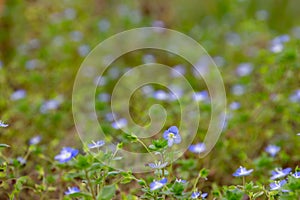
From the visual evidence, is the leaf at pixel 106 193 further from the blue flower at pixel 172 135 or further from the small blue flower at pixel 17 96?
the small blue flower at pixel 17 96

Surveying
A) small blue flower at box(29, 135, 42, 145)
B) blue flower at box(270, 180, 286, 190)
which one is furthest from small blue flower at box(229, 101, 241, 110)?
blue flower at box(270, 180, 286, 190)

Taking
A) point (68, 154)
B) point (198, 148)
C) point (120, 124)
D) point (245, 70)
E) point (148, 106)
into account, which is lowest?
point (68, 154)

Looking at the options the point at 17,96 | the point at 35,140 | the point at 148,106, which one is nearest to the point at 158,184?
the point at 35,140

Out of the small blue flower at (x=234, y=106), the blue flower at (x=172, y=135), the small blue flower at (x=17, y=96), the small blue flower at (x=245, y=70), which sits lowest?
the blue flower at (x=172, y=135)

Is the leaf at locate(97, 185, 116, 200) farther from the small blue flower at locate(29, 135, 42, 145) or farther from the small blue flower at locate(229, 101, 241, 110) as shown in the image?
the small blue flower at locate(229, 101, 241, 110)

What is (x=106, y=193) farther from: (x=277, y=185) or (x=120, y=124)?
(x=120, y=124)

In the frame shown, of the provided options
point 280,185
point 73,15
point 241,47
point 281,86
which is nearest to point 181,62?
point 241,47

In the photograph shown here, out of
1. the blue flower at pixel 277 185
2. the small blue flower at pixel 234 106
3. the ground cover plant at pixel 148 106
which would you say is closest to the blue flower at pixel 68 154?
the ground cover plant at pixel 148 106
